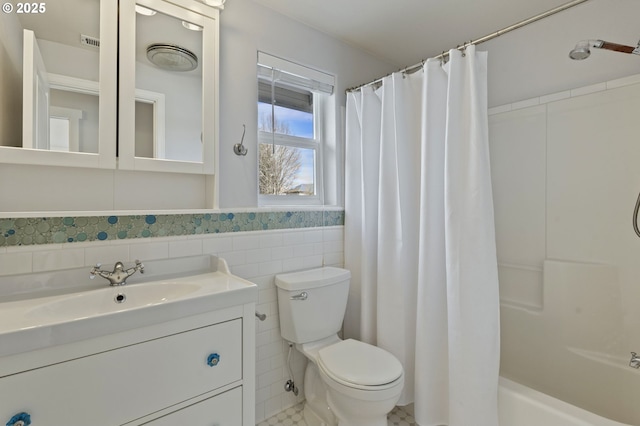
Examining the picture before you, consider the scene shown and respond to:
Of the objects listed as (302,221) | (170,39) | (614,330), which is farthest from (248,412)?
(614,330)

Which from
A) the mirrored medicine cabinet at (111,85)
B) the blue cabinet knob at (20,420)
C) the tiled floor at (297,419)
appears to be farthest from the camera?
the tiled floor at (297,419)

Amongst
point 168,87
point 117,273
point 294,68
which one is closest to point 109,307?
point 117,273

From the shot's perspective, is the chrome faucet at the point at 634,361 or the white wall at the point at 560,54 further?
the white wall at the point at 560,54

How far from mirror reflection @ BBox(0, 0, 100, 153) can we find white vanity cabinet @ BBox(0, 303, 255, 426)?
2.60 feet

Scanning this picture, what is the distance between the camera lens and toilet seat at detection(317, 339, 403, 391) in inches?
51.5

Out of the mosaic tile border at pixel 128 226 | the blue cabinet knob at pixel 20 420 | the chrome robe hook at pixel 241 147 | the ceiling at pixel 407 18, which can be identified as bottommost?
the blue cabinet knob at pixel 20 420

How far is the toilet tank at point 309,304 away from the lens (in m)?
1.63

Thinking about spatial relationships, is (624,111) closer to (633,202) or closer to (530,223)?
(633,202)

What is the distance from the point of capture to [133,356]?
92cm

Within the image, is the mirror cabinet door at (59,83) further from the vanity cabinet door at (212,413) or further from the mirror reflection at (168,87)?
the vanity cabinet door at (212,413)

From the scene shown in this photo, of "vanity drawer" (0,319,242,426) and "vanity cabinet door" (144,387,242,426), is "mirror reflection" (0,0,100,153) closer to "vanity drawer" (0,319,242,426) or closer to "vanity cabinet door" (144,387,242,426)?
A: "vanity drawer" (0,319,242,426)

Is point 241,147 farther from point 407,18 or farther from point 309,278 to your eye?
point 407,18

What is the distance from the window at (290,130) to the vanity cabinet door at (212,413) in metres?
1.06

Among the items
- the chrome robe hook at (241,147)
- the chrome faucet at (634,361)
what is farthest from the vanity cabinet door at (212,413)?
the chrome faucet at (634,361)
